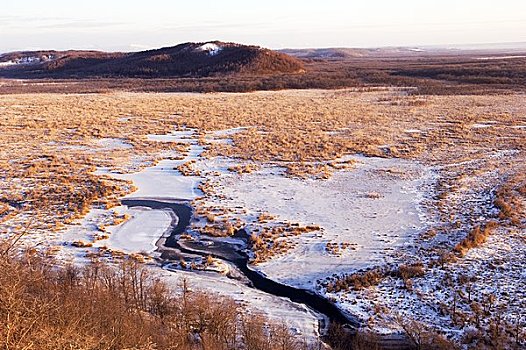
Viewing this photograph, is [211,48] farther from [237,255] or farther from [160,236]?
[237,255]

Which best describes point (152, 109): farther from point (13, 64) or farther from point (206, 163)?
point (13, 64)

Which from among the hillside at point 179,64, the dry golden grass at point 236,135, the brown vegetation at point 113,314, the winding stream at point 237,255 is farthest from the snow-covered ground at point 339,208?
the hillside at point 179,64

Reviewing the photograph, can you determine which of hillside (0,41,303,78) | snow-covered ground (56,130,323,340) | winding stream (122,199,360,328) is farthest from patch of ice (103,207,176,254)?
hillside (0,41,303,78)

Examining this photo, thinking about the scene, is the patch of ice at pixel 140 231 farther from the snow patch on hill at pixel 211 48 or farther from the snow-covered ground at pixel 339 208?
the snow patch on hill at pixel 211 48

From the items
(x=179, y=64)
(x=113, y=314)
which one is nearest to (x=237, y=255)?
(x=113, y=314)

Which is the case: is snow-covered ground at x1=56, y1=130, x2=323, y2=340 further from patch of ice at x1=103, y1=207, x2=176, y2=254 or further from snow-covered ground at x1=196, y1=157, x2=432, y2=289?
snow-covered ground at x1=196, y1=157, x2=432, y2=289

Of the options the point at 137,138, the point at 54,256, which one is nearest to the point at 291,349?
the point at 54,256
